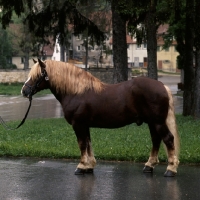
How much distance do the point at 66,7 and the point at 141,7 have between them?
3.41 meters

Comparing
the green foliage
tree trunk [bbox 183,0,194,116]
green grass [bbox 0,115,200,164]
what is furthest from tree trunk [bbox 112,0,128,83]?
the green foliage

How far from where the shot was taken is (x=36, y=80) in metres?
9.55

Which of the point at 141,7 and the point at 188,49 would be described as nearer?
the point at 141,7

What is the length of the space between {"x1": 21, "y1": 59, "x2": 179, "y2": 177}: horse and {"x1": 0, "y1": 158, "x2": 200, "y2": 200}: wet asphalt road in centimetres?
35

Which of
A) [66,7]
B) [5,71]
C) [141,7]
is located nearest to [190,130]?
[141,7]

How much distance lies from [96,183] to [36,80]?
208cm

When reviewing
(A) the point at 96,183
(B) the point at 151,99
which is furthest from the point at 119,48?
(A) the point at 96,183

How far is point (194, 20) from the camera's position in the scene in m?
19.2

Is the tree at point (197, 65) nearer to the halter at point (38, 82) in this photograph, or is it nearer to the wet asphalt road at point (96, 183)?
the wet asphalt road at point (96, 183)

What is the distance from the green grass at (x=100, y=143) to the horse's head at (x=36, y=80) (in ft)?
7.40

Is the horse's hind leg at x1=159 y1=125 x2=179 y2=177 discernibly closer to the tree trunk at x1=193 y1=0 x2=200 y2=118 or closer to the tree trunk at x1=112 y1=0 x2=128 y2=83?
the tree trunk at x1=193 y1=0 x2=200 y2=118

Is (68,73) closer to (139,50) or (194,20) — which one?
(194,20)

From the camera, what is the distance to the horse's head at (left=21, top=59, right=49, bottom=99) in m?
9.51

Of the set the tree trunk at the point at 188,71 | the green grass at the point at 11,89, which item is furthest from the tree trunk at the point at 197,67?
the green grass at the point at 11,89
